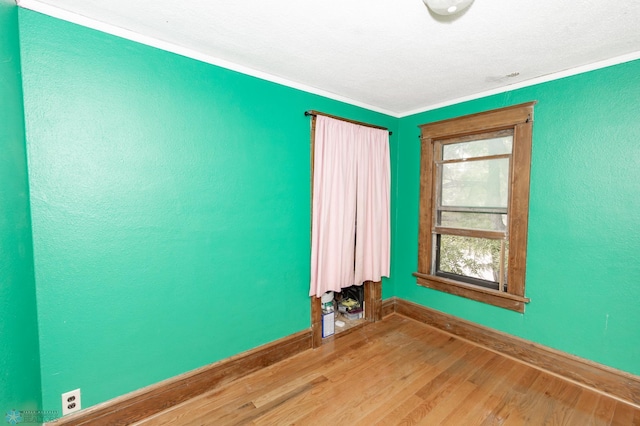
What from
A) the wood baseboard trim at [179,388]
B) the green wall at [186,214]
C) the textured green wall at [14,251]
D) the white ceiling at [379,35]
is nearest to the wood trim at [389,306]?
the green wall at [186,214]

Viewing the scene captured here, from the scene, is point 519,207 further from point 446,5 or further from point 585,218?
point 446,5

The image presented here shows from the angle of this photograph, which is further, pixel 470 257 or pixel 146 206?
pixel 470 257

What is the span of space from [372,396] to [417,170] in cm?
239

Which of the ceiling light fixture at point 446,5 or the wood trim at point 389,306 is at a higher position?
the ceiling light fixture at point 446,5

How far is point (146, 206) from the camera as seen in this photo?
6.01ft

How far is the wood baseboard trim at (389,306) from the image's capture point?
3.43m

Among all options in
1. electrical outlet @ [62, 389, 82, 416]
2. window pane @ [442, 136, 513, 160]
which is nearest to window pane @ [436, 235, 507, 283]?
window pane @ [442, 136, 513, 160]

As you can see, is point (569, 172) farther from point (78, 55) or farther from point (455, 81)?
point (78, 55)

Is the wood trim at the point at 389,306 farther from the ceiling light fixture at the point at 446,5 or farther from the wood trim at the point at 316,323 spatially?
the ceiling light fixture at the point at 446,5

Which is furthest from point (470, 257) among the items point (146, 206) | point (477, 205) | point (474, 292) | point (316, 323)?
point (146, 206)

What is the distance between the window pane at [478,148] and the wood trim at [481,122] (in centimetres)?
12

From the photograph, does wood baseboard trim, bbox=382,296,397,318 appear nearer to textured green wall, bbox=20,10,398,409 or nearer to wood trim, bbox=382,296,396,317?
wood trim, bbox=382,296,396,317

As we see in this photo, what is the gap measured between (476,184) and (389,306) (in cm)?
178

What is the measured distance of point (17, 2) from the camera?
145 centimetres
